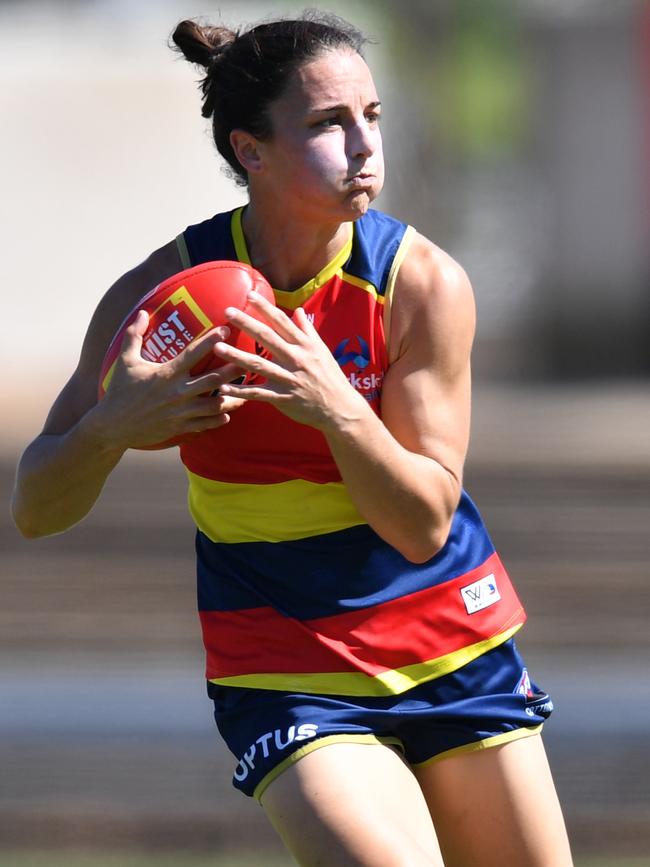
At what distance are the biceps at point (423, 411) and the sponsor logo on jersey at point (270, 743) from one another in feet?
1.77

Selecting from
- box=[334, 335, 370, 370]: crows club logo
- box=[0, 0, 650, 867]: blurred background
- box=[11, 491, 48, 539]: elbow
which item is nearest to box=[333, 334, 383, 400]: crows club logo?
box=[334, 335, 370, 370]: crows club logo

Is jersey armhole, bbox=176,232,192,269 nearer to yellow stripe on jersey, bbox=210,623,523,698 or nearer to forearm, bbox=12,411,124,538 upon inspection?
forearm, bbox=12,411,124,538

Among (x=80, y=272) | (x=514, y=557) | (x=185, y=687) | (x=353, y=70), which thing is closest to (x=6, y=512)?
(x=514, y=557)

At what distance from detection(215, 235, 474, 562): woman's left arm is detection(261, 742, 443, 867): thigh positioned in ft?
1.30

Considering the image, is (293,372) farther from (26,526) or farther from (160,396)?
(26,526)

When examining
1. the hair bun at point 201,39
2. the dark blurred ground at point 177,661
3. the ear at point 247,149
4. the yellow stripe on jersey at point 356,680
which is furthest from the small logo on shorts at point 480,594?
the dark blurred ground at point 177,661

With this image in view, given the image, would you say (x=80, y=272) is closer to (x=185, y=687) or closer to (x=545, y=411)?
(x=545, y=411)

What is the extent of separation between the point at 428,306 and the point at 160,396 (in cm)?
54

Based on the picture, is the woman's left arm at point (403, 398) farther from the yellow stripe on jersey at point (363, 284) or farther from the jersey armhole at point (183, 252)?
the jersey armhole at point (183, 252)

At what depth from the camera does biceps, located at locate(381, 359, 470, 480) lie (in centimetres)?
301

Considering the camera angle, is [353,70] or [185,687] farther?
[185,687]

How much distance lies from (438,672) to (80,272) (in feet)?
58.5

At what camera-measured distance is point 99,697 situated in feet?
21.0

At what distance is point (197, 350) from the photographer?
276cm
